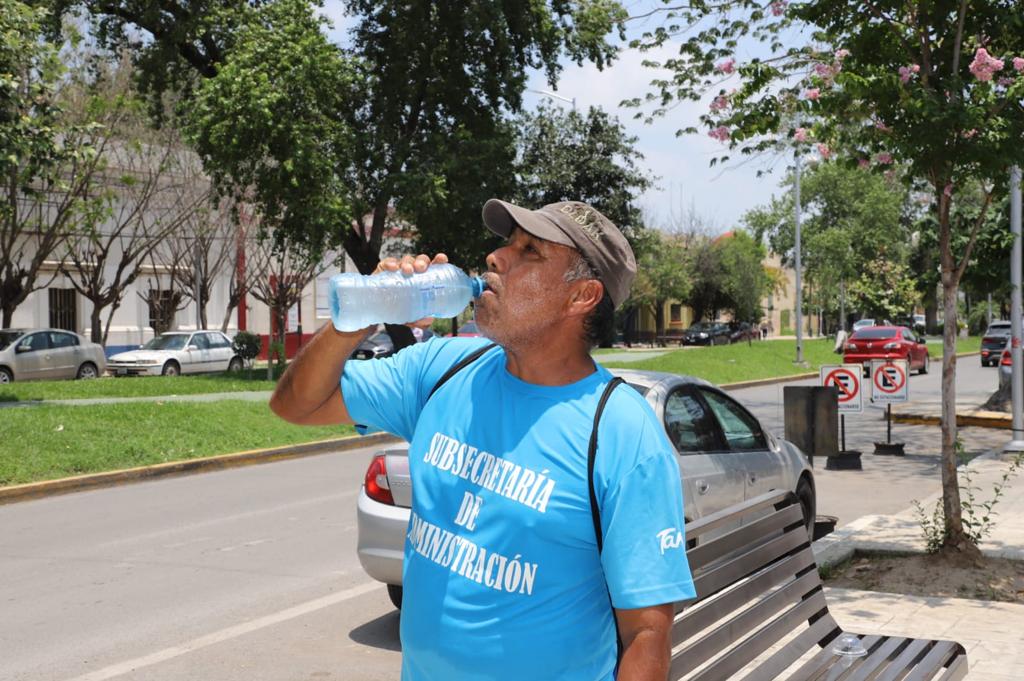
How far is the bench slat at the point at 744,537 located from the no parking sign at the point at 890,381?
436 inches

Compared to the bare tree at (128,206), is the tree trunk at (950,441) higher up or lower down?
lower down

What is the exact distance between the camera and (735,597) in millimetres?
3982

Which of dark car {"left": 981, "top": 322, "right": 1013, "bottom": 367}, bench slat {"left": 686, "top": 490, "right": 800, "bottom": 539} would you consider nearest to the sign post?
bench slat {"left": 686, "top": 490, "right": 800, "bottom": 539}

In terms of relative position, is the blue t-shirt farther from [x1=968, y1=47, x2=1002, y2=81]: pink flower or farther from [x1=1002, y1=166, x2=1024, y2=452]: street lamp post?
[x1=1002, y1=166, x2=1024, y2=452]: street lamp post

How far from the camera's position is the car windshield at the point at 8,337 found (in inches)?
1069

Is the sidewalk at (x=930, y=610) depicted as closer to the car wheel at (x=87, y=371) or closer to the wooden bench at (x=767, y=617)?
the wooden bench at (x=767, y=617)

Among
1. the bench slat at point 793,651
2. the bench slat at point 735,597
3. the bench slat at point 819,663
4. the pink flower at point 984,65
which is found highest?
the pink flower at point 984,65

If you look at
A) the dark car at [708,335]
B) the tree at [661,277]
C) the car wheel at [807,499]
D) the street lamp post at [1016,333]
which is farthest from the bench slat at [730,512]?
the tree at [661,277]

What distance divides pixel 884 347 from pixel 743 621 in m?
34.0

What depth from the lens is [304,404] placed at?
2.66 m

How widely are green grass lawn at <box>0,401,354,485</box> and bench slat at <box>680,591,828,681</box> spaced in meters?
9.89

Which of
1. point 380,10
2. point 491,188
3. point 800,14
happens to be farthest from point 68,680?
point 380,10

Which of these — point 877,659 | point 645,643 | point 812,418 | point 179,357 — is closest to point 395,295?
point 645,643

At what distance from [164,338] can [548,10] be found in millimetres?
15294
